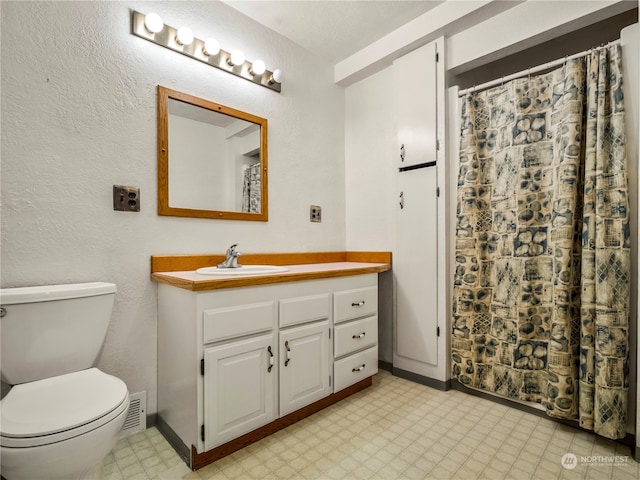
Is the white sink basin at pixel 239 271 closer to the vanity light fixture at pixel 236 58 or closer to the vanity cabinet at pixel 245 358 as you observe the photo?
the vanity cabinet at pixel 245 358

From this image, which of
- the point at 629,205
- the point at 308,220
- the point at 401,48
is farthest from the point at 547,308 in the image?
the point at 401,48

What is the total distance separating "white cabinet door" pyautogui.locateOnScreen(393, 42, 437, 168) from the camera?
2.21 meters

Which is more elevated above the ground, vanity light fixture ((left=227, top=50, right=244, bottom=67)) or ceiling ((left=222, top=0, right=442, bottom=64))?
ceiling ((left=222, top=0, right=442, bottom=64))

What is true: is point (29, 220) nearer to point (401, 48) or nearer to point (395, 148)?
point (395, 148)

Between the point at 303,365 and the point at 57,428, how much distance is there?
105 cm

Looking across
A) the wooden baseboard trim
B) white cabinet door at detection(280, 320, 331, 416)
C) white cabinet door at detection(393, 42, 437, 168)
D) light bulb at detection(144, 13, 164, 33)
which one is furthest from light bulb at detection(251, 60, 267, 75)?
the wooden baseboard trim

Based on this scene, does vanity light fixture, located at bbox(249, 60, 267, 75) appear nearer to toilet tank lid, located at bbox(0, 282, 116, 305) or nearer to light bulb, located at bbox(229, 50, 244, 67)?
light bulb, located at bbox(229, 50, 244, 67)

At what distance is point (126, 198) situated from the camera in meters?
1.68

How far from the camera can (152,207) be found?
5.83 feet

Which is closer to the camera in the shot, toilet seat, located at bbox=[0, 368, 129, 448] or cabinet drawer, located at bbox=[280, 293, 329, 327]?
toilet seat, located at bbox=[0, 368, 129, 448]

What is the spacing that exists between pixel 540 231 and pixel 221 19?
2247mm

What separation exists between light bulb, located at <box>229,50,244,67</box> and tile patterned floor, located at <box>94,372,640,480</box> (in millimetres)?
2105

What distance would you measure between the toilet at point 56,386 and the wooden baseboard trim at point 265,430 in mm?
414

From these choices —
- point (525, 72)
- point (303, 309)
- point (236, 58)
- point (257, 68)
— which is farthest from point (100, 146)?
point (525, 72)
